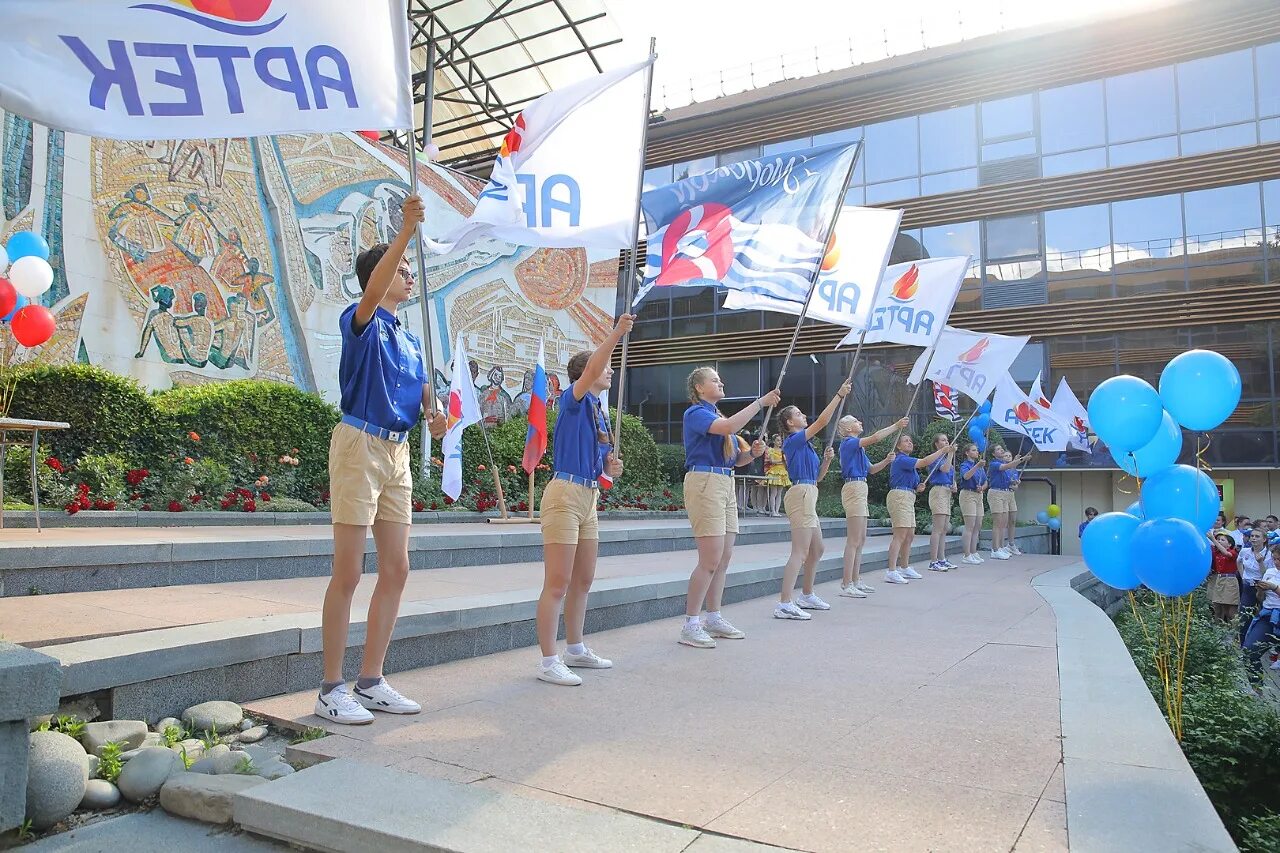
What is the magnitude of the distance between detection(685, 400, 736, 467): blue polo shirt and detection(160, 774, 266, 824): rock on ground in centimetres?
370

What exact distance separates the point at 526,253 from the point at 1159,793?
1813 cm

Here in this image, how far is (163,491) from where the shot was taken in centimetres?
957

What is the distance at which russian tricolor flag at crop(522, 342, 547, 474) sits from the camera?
210 inches

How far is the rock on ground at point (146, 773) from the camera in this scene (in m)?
2.84

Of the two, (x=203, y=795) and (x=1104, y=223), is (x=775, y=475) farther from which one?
(x=203, y=795)

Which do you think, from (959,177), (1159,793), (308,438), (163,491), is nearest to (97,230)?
(308,438)

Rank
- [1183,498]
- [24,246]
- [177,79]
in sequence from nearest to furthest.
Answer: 1. [177,79]
2. [1183,498]
3. [24,246]

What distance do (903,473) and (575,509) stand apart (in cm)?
721

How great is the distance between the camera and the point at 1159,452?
5840mm

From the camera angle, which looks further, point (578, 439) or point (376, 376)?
point (578, 439)

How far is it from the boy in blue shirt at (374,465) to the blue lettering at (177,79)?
89 cm

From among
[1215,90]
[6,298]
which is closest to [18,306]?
[6,298]

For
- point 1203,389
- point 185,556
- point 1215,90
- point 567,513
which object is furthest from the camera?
point 1215,90

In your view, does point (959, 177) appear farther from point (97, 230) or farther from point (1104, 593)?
point (97, 230)
